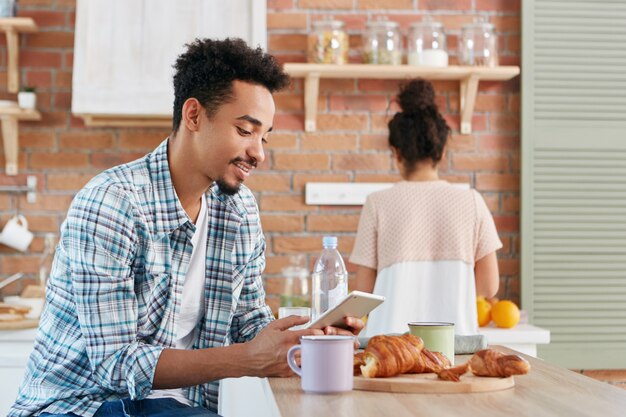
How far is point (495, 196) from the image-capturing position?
11.1 ft

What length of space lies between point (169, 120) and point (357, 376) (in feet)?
6.55

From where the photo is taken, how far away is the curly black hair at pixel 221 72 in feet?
6.23

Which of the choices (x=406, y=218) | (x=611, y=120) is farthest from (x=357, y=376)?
(x=611, y=120)

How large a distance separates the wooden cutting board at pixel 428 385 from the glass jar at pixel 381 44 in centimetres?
197

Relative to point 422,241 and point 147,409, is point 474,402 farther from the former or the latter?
point 422,241

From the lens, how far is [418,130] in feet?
8.68

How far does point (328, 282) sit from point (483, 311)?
904 millimetres

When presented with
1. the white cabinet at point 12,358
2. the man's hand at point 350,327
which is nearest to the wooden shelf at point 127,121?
the white cabinet at point 12,358

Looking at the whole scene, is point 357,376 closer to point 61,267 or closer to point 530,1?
point 61,267

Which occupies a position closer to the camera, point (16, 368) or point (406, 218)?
point (406, 218)

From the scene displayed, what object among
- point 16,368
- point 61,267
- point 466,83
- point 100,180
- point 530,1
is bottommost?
point 16,368

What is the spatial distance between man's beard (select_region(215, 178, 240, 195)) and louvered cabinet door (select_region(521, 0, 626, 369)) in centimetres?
168

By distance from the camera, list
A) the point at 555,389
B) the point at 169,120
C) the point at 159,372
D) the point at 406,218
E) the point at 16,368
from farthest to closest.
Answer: the point at 169,120
the point at 16,368
the point at 406,218
the point at 159,372
the point at 555,389

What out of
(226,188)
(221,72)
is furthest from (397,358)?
(221,72)
